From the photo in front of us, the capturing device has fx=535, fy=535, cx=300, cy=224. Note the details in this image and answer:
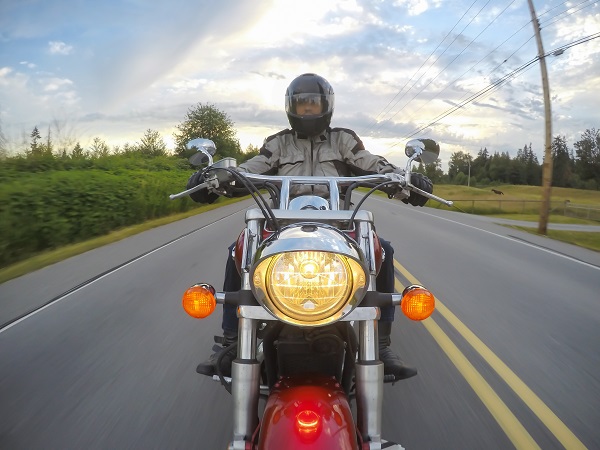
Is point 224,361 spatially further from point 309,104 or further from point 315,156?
point 309,104

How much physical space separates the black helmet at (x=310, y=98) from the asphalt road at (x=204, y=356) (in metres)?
1.94

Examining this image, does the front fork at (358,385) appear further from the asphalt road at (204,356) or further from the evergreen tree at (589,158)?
the evergreen tree at (589,158)

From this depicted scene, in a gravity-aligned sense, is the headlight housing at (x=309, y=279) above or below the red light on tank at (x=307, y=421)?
above

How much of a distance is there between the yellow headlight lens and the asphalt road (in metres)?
1.42

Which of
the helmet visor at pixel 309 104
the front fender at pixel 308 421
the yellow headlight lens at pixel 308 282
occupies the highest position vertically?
the helmet visor at pixel 309 104

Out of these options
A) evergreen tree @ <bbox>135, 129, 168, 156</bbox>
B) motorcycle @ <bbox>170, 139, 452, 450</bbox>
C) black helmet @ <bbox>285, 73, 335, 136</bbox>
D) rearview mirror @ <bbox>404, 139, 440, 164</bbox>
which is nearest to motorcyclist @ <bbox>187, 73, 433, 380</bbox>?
black helmet @ <bbox>285, 73, 335, 136</bbox>

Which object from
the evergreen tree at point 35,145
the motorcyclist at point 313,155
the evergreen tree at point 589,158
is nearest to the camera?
the motorcyclist at point 313,155

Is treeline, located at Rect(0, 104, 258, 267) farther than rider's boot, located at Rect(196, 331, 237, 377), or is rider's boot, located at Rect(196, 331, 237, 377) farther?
treeline, located at Rect(0, 104, 258, 267)

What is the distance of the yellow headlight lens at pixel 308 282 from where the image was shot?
1930 mm

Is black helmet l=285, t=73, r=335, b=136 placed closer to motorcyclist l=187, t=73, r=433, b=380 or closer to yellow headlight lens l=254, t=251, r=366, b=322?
motorcyclist l=187, t=73, r=433, b=380

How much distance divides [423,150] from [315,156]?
3.57ft

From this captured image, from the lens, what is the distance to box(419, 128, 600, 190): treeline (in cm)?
10569

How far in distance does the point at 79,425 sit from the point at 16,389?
2.92 feet

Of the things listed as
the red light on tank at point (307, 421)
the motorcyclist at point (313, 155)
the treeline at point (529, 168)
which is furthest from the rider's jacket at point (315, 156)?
the treeline at point (529, 168)
